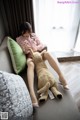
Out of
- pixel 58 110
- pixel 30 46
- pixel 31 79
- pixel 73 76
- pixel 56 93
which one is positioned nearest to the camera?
pixel 58 110

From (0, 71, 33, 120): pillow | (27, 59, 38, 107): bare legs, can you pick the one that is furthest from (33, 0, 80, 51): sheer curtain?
(0, 71, 33, 120): pillow

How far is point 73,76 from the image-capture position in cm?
192

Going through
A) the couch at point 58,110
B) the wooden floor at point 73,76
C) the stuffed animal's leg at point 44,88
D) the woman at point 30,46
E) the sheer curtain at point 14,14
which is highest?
the sheer curtain at point 14,14

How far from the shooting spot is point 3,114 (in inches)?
26.0

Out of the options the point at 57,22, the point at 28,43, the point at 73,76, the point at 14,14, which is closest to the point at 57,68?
the point at 28,43

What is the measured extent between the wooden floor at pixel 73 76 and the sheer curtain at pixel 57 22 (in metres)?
0.40

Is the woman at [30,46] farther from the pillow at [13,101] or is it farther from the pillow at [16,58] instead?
the pillow at [13,101]

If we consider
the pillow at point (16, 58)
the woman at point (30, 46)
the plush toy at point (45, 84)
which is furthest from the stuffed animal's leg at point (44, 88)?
the pillow at point (16, 58)

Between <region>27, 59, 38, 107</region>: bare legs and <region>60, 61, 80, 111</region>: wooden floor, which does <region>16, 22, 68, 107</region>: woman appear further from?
<region>60, 61, 80, 111</region>: wooden floor

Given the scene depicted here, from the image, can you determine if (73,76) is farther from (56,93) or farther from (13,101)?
(13,101)

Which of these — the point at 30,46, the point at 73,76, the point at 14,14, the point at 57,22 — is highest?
the point at 14,14

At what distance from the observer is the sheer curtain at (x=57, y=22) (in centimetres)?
187

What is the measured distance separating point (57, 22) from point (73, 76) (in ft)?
3.54

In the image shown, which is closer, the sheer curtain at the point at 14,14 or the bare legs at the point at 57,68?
the bare legs at the point at 57,68
